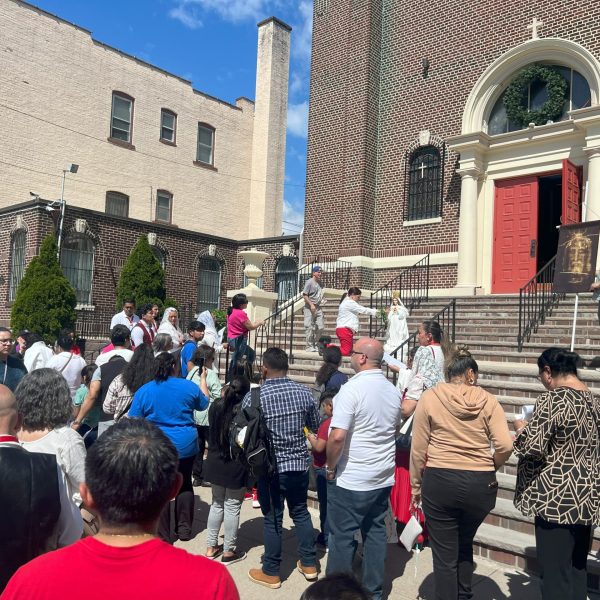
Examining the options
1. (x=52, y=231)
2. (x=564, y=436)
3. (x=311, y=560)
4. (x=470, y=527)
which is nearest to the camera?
(x=564, y=436)

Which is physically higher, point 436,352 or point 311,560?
point 436,352

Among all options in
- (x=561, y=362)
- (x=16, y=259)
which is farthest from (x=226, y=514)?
(x=16, y=259)

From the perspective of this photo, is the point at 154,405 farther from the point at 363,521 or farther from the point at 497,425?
the point at 497,425

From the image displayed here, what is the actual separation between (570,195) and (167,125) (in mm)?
20327

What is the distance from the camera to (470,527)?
3879 mm

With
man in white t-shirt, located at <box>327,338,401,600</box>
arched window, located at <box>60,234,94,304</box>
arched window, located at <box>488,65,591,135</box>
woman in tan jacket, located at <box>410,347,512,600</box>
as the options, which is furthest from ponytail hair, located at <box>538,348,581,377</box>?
arched window, located at <box>60,234,94,304</box>

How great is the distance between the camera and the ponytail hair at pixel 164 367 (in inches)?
200

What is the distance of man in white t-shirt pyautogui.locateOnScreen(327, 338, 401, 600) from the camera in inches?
159

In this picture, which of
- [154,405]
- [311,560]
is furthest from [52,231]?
[311,560]

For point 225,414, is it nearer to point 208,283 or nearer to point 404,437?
point 404,437

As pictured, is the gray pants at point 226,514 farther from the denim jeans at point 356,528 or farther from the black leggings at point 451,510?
the black leggings at point 451,510

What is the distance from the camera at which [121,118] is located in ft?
85.4

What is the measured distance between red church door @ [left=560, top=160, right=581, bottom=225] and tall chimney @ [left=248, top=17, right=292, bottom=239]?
18889mm

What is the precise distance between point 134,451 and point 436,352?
15.2ft
